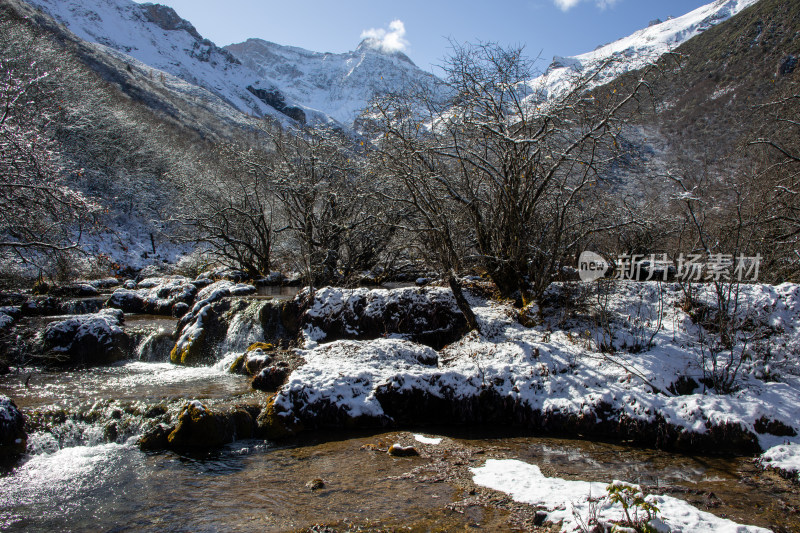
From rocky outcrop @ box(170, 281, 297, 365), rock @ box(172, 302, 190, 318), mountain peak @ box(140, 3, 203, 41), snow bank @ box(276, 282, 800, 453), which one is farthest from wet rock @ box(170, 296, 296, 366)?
mountain peak @ box(140, 3, 203, 41)

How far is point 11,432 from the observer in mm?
5953

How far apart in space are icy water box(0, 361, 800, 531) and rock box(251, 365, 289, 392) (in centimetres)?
160

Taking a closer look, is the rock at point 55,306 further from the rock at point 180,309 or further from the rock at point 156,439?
the rock at point 156,439

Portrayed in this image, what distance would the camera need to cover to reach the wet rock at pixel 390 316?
30.6 feet

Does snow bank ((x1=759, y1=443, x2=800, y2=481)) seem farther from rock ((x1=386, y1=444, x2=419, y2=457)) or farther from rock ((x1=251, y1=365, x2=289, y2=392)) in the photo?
rock ((x1=251, y1=365, x2=289, y2=392))

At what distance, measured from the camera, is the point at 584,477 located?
500 centimetres

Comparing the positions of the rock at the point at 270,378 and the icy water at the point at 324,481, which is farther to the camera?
the rock at the point at 270,378

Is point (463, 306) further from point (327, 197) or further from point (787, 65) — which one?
point (787, 65)

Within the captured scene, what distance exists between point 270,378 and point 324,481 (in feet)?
10.8

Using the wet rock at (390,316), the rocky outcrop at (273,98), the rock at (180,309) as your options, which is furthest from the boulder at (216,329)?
the rocky outcrop at (273,98)

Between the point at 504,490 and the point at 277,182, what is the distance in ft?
41.6

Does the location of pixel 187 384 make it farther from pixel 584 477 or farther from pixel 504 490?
pixel 584 477

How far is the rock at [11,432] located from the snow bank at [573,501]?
6.39 metres

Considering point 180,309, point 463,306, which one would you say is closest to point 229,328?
point 180,309
